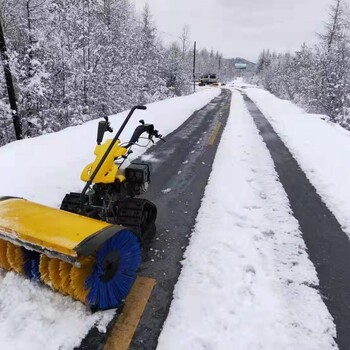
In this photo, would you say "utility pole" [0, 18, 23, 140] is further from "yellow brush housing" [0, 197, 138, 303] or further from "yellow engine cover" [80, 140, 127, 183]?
"yellow brush housing" [0, 197, 138, 303]

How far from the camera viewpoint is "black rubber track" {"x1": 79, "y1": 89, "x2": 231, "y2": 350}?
2.88 metres

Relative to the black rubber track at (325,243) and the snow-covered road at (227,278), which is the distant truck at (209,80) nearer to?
the black rubber track at (325,243)

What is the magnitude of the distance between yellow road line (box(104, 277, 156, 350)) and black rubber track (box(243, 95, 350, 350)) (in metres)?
1.68

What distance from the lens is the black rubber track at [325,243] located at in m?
3.21

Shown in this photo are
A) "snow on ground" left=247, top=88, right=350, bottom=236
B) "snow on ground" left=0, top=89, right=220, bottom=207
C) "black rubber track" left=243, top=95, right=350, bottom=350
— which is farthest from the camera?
"snow on ground" left=247, top=88, right=350, bottom=236

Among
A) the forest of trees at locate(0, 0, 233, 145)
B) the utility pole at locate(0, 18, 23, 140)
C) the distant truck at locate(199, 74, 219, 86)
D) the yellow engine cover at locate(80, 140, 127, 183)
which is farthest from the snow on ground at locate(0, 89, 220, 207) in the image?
the distant truck at locate(199, 74, 219, 86)

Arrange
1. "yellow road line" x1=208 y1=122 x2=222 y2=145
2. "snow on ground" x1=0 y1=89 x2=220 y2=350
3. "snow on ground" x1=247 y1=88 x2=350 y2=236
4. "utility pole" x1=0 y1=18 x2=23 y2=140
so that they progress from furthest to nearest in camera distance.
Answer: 1. "utility pole" x1=0 y1=18 x2=23 y2=140
2. "yellow road line" x1=208 y1=122 x2=222 y2=145
3. "snow on ground" x1=247 y1=88 x2=350 y2=236
4. "snow on ground" x1=0 y1=89 x2=220 y2=350

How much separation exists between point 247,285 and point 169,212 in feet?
6.86

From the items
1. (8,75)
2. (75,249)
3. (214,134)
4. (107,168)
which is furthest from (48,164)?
(8,75)

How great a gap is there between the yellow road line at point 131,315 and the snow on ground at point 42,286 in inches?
5.0

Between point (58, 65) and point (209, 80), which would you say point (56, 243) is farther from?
point (209, 80)

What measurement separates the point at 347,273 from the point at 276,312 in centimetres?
128

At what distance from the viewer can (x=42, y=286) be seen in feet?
10.5

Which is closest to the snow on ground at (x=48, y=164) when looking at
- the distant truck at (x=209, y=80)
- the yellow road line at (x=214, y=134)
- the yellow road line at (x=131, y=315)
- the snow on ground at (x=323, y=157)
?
the yellow road line at (x=214, y=134)
